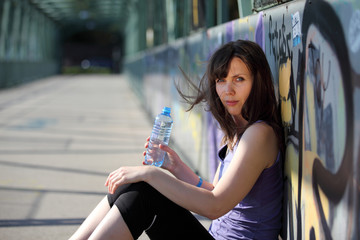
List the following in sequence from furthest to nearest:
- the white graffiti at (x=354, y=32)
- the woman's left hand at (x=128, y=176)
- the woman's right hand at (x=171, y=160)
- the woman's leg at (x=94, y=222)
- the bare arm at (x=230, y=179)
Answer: the woman's right hand at (x=171, y=160), the woman's leg at (x=94, y=222), the woman's left hand at (x=128, y=176), the bare arm at (x=230, y=179), the white graffiti at (x=354, y=32)

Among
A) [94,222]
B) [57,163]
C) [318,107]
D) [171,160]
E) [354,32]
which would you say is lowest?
[57,163]

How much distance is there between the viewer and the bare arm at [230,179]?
7.13 feet

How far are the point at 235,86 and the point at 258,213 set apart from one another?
57 centimetres

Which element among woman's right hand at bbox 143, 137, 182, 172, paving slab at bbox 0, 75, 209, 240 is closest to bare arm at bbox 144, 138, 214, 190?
woman's right hand at bbox 143, 137, 182, 172

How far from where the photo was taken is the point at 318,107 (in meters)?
2.01

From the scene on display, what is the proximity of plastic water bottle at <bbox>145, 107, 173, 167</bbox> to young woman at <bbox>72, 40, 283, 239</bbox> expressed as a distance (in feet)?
1.07

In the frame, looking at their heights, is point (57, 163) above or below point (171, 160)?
below

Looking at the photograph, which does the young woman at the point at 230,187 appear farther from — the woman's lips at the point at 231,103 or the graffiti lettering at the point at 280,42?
the graffiti lettering at the point at 280,42

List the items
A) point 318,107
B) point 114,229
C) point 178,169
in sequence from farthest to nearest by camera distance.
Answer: point 178,169 < point 114,229 < point 318,107

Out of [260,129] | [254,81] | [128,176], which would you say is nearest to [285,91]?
[254,81]

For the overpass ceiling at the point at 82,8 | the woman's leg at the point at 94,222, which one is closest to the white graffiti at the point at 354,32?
the woman's leg at the point at 94,222

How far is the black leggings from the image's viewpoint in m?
→ 2.27

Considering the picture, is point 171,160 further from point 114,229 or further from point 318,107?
point 318,107

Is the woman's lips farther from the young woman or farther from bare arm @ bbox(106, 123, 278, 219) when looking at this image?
bare arm @ bbox(106, 123, 278, 219)
